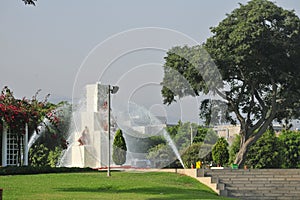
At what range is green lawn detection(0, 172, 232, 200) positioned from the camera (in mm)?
16417

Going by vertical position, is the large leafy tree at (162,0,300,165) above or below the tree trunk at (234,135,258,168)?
above

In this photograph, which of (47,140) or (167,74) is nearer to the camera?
(167,74)

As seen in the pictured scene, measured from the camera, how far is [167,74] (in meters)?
30.9

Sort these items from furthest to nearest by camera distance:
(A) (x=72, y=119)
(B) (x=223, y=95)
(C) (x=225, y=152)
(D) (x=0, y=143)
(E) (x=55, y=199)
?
(A) (x=72, y=119) < (B) (x=223, y=95) < (C) (x=225, y=152) < (D) (x=0, y=143) < (E) (x=55, y=199)

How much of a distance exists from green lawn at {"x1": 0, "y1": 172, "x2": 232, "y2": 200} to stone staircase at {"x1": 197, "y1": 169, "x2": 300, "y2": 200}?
0.80m

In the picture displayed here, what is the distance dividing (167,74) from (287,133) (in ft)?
33.6

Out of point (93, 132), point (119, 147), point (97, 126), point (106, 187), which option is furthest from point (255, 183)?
point (93, 132)

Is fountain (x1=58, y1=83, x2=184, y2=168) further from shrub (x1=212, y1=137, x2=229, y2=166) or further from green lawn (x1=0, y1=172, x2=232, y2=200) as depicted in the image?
green lawn (x1=0, y1=172, x2=232, y2=200)

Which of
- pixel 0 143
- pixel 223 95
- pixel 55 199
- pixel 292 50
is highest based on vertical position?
pixel 292 50

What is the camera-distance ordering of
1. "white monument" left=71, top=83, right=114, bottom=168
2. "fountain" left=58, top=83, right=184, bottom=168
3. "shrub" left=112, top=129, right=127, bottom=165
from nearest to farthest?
1. "shrub" left=112, top=129, right=127, bottom=165
2. "fountain" left=58, top=83, right=184, bottom=168
3. "white monument" left=71, top=83, right=114, bottom=168

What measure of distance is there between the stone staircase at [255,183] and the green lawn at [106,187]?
801 millimetres

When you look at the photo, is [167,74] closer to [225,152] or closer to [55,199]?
[225,152]

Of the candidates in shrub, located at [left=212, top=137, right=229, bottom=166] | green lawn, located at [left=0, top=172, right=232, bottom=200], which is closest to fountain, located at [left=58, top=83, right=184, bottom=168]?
shrub, located at [left=212, top=137, right=229, bottom=166]

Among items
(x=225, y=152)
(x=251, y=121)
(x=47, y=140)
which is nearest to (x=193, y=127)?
(x=251, y=121)
